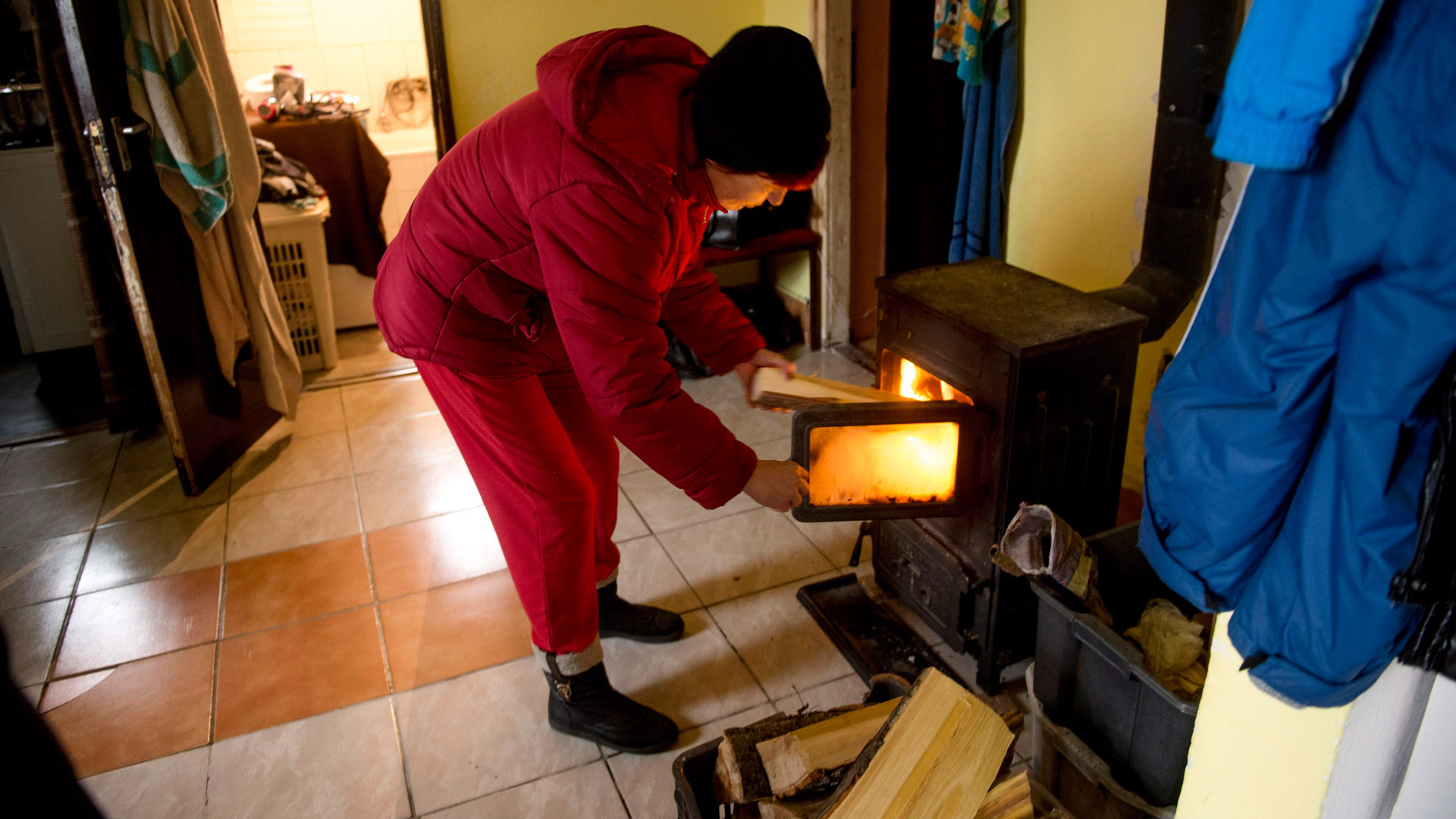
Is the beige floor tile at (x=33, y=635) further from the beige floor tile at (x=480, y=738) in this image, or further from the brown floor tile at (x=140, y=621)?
the beige floor tile at (x=480, y=738)

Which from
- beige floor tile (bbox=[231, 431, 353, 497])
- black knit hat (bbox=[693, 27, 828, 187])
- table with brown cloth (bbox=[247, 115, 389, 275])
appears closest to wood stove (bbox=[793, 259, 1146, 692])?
black knit hat (bbox=[693, 27, 828, 187])

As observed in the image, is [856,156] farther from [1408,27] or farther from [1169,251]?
[1408,27]

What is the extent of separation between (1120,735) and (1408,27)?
114cm

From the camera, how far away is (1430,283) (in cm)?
82

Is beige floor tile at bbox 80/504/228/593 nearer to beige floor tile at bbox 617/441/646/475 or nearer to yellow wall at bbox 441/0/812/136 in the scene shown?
beige floor tile at bbox 617/441/646/475

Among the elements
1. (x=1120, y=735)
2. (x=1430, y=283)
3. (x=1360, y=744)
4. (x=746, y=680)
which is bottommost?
(x=746, y=680)

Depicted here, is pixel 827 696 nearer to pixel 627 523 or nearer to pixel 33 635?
pixel 627 523

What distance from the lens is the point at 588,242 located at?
53.8 inches

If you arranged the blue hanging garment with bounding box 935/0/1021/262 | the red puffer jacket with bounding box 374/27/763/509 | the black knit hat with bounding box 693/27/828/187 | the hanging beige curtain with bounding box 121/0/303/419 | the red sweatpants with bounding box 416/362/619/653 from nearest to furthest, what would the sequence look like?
the black knit hat with bounding box 693/27/828/187, the red puffer jacket with bounding box 374/27/763/509, the red sweatpants with bounding box 416/362/619/653, the blue hanging garment with bounding box 935/0/1021/262, the hanging beige curtain with bounding box 121/0/303/419

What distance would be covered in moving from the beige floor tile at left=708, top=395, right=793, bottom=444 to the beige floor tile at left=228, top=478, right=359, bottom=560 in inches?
49.0

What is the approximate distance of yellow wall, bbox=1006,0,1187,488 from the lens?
7.43 feet

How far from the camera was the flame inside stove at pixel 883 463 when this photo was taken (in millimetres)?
1884

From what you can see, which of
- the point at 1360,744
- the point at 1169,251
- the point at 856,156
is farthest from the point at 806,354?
the point at 1360,744

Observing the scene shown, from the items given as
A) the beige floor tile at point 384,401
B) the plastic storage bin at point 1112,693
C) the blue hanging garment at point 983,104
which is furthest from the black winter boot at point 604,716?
the beige floor tile at point 384,401
